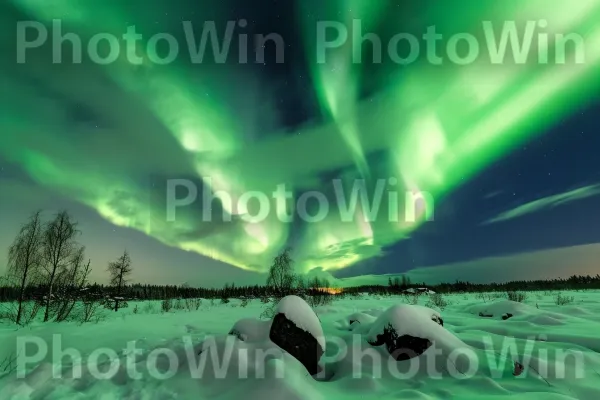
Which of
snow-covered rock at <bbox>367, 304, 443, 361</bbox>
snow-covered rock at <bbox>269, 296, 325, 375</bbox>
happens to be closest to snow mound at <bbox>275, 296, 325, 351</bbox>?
snow-covered rock at <bbox>269, 296, 325, 375</bbox>

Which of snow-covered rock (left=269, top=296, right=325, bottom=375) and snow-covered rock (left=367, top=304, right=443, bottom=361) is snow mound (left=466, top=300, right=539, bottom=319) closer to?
snow-covered rock (left=367, top=304, right=443, bottom=361)

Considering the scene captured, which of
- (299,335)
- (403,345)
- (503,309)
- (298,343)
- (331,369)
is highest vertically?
(299,335)

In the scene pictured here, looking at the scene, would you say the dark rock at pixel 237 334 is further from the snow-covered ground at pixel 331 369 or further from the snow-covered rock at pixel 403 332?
the snow-covered rock at pixel 403 332

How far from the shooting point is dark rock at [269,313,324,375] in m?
4.78

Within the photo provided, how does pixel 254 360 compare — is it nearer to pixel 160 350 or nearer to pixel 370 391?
pixel 370 391

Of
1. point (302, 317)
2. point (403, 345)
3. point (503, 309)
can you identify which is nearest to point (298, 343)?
point (302, 317)

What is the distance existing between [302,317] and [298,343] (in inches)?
16.0

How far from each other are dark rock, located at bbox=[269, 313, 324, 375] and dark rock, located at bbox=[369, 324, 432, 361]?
115 centimetres

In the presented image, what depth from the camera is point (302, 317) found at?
510 centimetres

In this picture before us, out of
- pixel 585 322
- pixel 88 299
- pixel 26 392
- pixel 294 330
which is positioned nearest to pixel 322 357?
pixel 294 330

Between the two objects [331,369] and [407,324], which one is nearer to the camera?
[331,369]

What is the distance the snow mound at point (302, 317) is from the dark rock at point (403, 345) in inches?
43.2

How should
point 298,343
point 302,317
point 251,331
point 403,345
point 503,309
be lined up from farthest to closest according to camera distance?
point 503,309 < point 251,331 < point 302,317 < point 403,345 < point 298,343

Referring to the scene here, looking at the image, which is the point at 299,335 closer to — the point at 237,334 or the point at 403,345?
the point at 237,334
